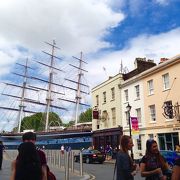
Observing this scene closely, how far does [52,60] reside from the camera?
312ft

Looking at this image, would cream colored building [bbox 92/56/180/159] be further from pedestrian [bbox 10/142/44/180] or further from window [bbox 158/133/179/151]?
pedestrian [bbox 10/142/44/180]

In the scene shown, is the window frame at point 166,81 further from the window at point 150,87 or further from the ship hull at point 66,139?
the ship hull at point 66,139

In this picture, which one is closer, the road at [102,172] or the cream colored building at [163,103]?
the road at [102,172]

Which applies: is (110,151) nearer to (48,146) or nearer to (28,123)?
(48,146)

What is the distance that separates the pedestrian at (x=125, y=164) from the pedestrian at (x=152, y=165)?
204mm

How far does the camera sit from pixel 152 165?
5.93 metres

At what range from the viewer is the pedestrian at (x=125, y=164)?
19.5 ft

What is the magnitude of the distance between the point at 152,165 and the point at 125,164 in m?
0.49

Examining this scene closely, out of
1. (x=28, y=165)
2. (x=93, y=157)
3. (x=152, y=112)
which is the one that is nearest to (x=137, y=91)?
(x=152, y=112)

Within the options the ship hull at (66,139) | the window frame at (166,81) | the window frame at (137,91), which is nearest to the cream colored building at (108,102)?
the window frame at (137,91)

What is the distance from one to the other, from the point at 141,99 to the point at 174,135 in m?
6.65

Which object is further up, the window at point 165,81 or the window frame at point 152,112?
the window at point 165,81

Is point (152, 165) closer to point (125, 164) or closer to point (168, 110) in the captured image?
point (125, 164)

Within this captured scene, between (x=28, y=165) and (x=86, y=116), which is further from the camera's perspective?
(x=86, y=116)
